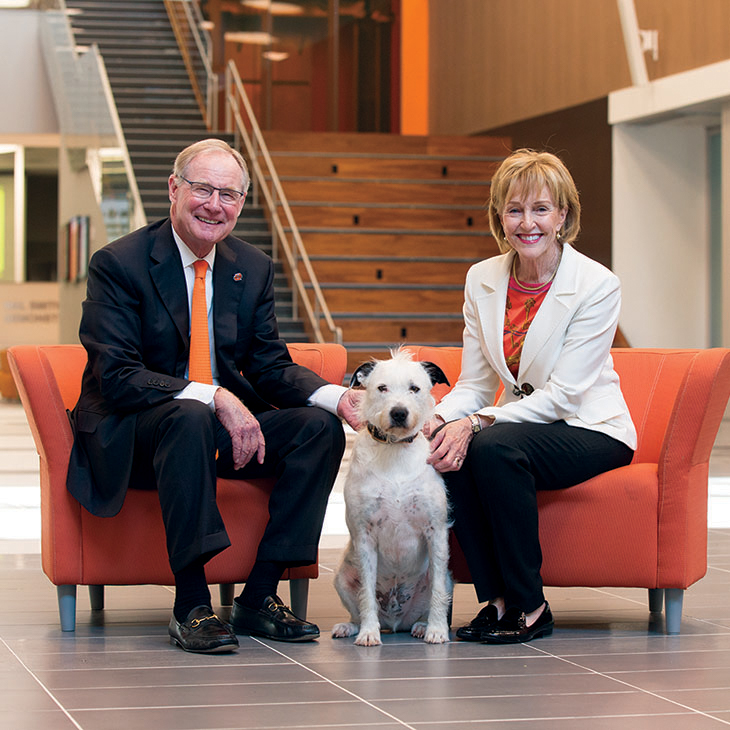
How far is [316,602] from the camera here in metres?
3.84

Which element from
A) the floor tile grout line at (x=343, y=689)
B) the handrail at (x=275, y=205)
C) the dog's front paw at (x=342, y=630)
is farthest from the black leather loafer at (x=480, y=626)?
the handrail at (x=275, y=205)

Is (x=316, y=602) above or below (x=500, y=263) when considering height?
below

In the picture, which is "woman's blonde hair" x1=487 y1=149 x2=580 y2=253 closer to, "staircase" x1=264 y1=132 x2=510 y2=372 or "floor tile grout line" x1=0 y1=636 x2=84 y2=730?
"floor tile grout line" x1=0 y1=636 x2=84 y2=730

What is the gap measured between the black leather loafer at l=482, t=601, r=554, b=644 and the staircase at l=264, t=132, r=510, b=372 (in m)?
7.04

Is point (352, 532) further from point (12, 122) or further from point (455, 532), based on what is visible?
point (12, 122)

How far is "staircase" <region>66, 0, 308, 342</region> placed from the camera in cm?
1146

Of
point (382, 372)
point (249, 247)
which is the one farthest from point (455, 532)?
point (249, 247)

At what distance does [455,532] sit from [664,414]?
2.56 ft

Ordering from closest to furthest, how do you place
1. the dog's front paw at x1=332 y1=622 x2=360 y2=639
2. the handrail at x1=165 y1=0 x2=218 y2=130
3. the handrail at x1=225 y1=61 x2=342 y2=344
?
the dog's front paw at x1=332 y1=622 x2=360 y2=639
the handrail at x1=225 y1=61 x2=342 y2=344
the handrail at x1=165 y1=0 x2=218 y2=130

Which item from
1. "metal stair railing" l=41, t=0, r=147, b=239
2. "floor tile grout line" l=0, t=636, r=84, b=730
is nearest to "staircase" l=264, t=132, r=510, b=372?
"metal stair railing" l=41, t=0, r=147, b=239

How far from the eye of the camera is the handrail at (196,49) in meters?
13.4

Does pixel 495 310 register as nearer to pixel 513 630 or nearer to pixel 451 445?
pixel 451 445

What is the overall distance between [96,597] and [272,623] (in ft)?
2.27

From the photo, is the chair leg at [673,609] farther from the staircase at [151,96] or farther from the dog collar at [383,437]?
the staircase at [151,96]
